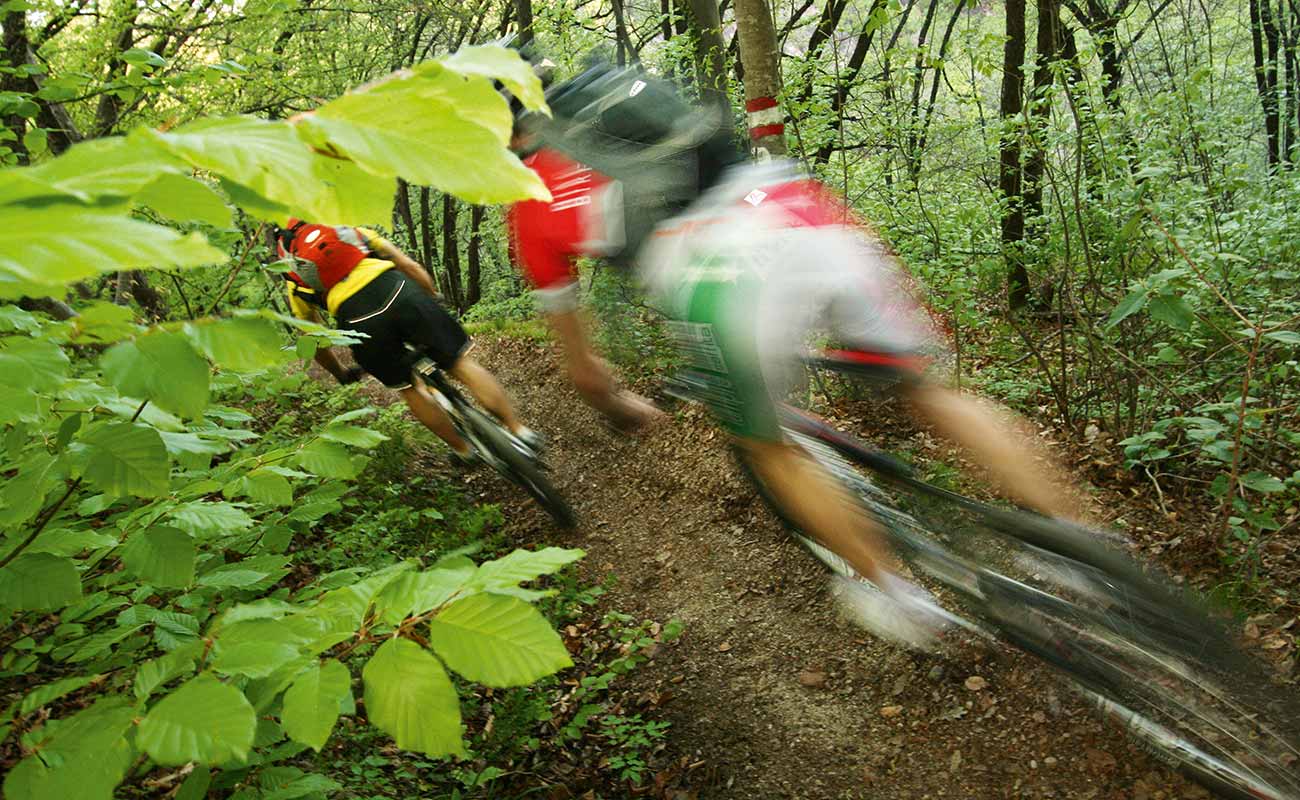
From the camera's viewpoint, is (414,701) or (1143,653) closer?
(414,701)

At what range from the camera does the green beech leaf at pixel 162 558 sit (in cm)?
171

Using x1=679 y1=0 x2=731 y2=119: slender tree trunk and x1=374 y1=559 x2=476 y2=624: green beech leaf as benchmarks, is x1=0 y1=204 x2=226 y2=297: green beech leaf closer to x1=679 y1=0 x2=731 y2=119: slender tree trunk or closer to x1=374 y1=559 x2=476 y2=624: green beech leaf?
x1=374 y1=559 x2=476 y2=624: green beech leaf

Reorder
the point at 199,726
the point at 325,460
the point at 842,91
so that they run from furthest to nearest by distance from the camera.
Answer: the point at 842,91 < the point at 325,460 < the point at 199,726

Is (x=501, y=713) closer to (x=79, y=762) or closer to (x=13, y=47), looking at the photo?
(x=79, y=762)

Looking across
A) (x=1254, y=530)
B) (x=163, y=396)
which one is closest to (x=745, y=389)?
(x=163, y=396)

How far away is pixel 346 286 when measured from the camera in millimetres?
4980

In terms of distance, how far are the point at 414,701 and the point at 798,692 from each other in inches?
121

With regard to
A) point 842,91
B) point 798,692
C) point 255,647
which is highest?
point 842,91

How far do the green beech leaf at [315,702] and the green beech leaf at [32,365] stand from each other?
63 centimetres

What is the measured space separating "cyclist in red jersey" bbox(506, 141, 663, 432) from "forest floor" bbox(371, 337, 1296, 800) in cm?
112

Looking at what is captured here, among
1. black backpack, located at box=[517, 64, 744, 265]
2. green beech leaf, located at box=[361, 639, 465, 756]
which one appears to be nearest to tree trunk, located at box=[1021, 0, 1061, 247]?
black backpack, located at box=[517, 64, 744, 265]

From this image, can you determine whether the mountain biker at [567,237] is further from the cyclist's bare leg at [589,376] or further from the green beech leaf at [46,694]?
the green beech leaf at [46,694]

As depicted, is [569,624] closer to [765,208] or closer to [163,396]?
[765,208]

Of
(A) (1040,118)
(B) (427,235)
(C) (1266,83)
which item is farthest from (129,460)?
(C) (1266,83)
